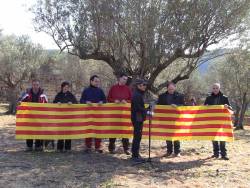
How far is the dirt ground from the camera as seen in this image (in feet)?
26.5

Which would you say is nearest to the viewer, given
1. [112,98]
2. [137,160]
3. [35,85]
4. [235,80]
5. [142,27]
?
[137,160]

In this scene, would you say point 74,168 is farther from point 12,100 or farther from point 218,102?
point 12,100

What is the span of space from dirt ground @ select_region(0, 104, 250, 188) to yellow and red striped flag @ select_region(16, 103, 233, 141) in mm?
522

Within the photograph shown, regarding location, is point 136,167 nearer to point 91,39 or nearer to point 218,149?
point 218,149

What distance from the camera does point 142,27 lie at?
507 inches

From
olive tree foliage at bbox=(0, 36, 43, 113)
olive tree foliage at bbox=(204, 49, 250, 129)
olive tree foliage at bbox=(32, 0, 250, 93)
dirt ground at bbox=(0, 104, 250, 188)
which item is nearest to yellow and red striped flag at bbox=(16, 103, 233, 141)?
dirt ground at bbox=(0, 104, 250, 188)

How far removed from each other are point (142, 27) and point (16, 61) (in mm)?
23172

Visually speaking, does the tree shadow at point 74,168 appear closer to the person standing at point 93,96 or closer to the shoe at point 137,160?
the shoe at point 137,160

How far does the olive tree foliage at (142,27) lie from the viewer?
42.0 ft

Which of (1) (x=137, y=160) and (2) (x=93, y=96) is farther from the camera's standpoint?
(2) (x=93, y=96)

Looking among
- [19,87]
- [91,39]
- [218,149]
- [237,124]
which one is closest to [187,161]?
[218,149]

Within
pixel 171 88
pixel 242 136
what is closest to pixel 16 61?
pixel 242 136

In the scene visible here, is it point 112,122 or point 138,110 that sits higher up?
point 138,110

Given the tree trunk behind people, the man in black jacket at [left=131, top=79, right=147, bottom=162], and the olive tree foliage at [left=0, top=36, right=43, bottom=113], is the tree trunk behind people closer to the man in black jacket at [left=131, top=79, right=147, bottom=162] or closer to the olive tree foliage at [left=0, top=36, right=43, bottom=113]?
the olive tree foliage at [left=0, top=36, right=43, bottom=113]
